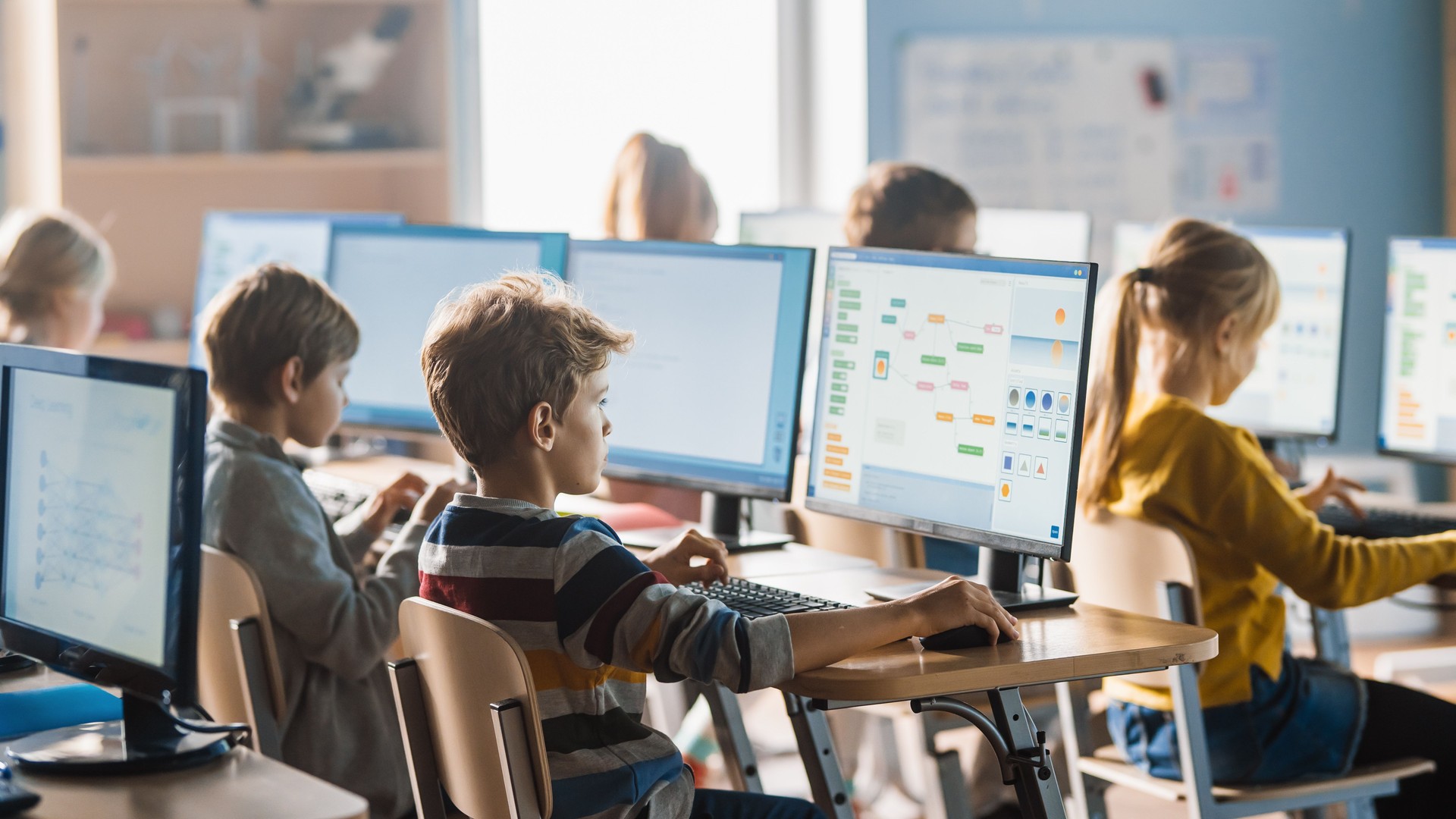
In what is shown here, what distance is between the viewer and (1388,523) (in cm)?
251

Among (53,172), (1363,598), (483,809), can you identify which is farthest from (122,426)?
(53,172)

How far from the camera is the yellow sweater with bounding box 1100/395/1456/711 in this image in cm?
195

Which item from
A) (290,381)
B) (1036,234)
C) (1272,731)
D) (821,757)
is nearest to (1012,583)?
(821,757)

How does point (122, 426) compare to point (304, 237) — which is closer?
point (122, 426)

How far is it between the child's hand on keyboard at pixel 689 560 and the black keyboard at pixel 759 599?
16 mm

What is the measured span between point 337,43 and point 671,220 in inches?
61.8

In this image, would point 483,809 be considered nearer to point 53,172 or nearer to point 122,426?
point 122,426

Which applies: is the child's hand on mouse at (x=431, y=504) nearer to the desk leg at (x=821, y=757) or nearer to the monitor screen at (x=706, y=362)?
the monitor screen at (x=706, y=362)

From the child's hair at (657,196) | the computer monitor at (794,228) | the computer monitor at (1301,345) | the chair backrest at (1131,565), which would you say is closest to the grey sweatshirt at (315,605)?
the chair backrest at (1131,565)

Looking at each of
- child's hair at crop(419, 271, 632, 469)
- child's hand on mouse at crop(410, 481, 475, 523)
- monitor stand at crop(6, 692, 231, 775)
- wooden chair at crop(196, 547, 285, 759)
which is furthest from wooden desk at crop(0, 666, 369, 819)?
child's hand on mouse at crop(410, 481, 475, 523)

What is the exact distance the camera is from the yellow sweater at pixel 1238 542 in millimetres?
1946

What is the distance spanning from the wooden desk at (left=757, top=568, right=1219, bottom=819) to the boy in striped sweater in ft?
0.10

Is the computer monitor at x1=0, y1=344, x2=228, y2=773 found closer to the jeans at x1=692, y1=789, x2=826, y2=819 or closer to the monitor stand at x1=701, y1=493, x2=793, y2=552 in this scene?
the jeans at x1=692, y1=789, x2=826, y2=819

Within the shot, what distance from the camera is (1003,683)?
1449mm
